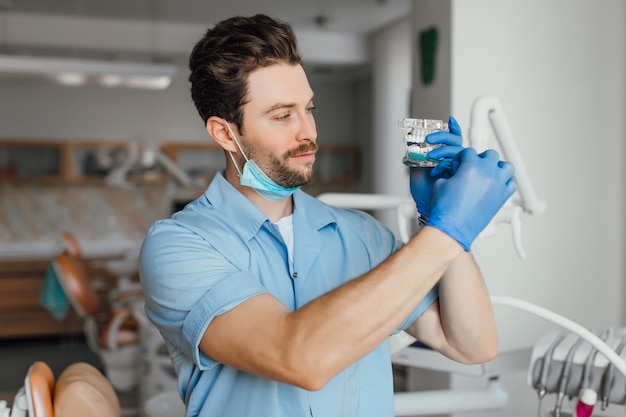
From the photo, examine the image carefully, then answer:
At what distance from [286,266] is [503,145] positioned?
78cm

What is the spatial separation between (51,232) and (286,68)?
5769 mm

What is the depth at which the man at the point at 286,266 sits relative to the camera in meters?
0.98

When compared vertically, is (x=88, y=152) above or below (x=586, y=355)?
above

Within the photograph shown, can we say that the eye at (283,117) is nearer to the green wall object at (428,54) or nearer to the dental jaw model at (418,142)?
the dental jaw model at (418,142)

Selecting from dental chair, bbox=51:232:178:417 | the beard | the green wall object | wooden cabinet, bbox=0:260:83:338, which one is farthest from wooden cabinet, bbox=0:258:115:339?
the beard

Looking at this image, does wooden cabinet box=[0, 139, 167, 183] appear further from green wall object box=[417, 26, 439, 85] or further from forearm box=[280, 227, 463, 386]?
forearm box=[280, 227, 463, 386]

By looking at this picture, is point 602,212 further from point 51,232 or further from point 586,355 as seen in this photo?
point 51,232

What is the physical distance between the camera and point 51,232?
6.48 metres

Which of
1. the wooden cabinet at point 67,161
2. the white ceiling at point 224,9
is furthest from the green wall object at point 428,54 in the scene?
the wooden cabinet at point 67,161

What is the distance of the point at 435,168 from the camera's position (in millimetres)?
1156

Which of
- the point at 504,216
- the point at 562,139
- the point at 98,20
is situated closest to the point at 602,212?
the point at 562,139

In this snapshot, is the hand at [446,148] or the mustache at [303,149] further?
the mustache at [303,149]

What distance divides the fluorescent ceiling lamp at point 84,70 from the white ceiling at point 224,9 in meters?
0.76

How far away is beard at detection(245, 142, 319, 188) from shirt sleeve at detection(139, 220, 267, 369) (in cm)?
17
